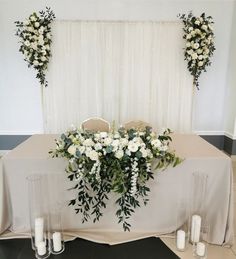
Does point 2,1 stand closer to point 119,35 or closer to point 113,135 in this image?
point 119,35

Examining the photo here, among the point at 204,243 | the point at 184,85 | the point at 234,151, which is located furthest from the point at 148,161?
the point at 234,151

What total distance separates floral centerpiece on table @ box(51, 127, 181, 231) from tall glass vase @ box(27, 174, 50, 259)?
0.28 meters

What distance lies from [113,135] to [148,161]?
0.31 m

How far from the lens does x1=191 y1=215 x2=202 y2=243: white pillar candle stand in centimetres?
190

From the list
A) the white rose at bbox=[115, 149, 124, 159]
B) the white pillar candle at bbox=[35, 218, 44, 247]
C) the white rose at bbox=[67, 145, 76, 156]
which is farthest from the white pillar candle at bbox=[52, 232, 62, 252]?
the white rose at bbox=[115, 149, 124, 159]

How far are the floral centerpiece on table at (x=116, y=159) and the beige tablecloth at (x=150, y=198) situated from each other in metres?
0.17

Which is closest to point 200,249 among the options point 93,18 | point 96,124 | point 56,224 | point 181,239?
point 181,239

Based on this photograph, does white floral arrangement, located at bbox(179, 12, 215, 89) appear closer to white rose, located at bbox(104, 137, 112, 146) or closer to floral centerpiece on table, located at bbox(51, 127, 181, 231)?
floral centerpiece on table, located at bbox(51, 127, 181, 231)

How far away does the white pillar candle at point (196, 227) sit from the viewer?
6.24 ft

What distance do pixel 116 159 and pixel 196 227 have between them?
0.89 metres

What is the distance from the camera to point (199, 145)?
2.25m

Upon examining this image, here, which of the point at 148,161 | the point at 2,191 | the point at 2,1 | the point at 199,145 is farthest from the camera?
the point at 2,1

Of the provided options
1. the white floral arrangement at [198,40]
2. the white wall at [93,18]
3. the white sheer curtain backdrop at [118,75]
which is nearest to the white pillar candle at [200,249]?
the white sheer curtain backdrop at [118,75]

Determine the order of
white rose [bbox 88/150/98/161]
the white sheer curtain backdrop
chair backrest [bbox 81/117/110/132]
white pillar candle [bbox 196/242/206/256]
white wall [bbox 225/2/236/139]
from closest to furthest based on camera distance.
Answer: white rose [bbox 88/150/98/161] < white pillar candle [bbox 196/242/206/256] < chair backrest [bbox 81/117/110/132] < the white sheer curtain backdrop < white wall [bbox 225/2/236/139]
